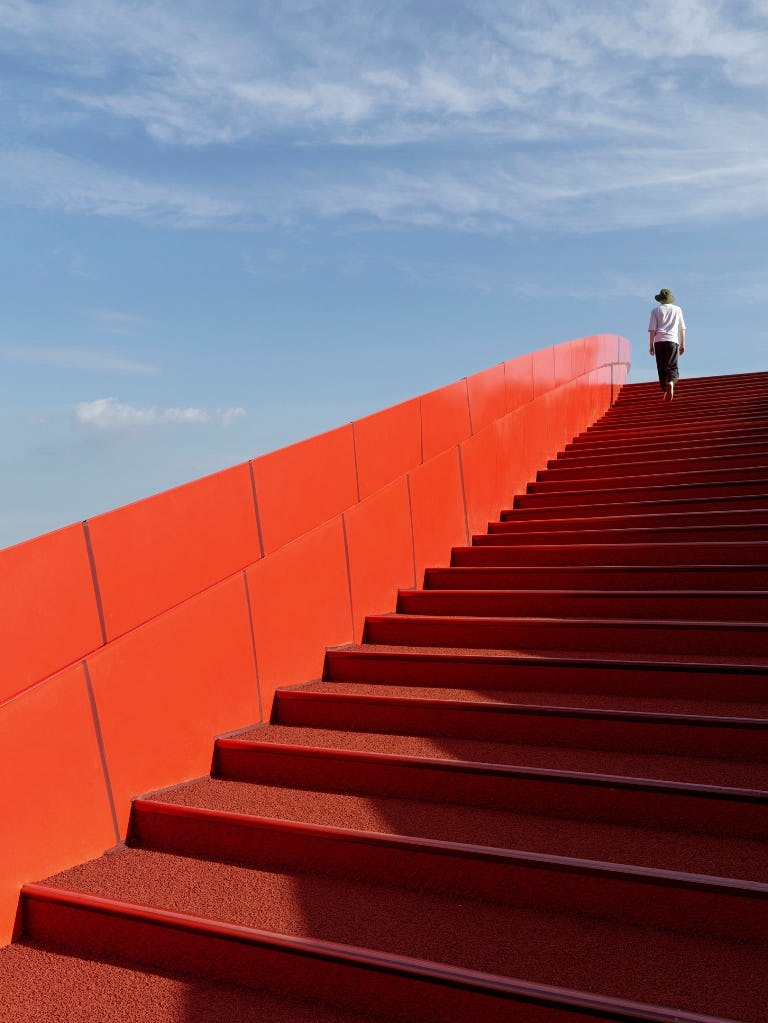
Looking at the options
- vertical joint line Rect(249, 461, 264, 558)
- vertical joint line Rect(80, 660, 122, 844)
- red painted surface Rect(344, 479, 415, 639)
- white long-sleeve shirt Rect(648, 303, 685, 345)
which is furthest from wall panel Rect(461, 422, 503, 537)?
white long-sleeve shirt Rect(648, 303, 685, 345)

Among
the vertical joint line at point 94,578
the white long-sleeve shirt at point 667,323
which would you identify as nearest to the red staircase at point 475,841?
the vertical joint line at point 94,578

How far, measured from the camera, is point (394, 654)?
3947mm

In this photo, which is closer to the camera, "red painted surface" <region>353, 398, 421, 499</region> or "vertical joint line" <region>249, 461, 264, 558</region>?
"vertical joint line" <region>249, 461, 264, 558</region>

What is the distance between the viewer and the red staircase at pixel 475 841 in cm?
218

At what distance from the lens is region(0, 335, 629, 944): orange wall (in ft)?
9.20

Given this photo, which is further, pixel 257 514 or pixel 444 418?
pixel 444 418

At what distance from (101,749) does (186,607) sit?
24.8 inches

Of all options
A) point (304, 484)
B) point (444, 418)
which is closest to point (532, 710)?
point (304, 484)

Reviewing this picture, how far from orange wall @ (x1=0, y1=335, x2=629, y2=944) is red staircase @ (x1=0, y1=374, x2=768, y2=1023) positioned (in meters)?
0.14

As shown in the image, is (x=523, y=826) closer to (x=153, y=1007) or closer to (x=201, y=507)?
(x=153, y=1007)

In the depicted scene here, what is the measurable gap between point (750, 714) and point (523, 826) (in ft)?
3.34

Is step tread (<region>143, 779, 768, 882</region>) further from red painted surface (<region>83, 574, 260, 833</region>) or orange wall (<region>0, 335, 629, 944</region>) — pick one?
orange wall (<region>0, 335, 629, 944</region>)

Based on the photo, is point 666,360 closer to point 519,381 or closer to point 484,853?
point 519,381

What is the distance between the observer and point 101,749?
297cm
